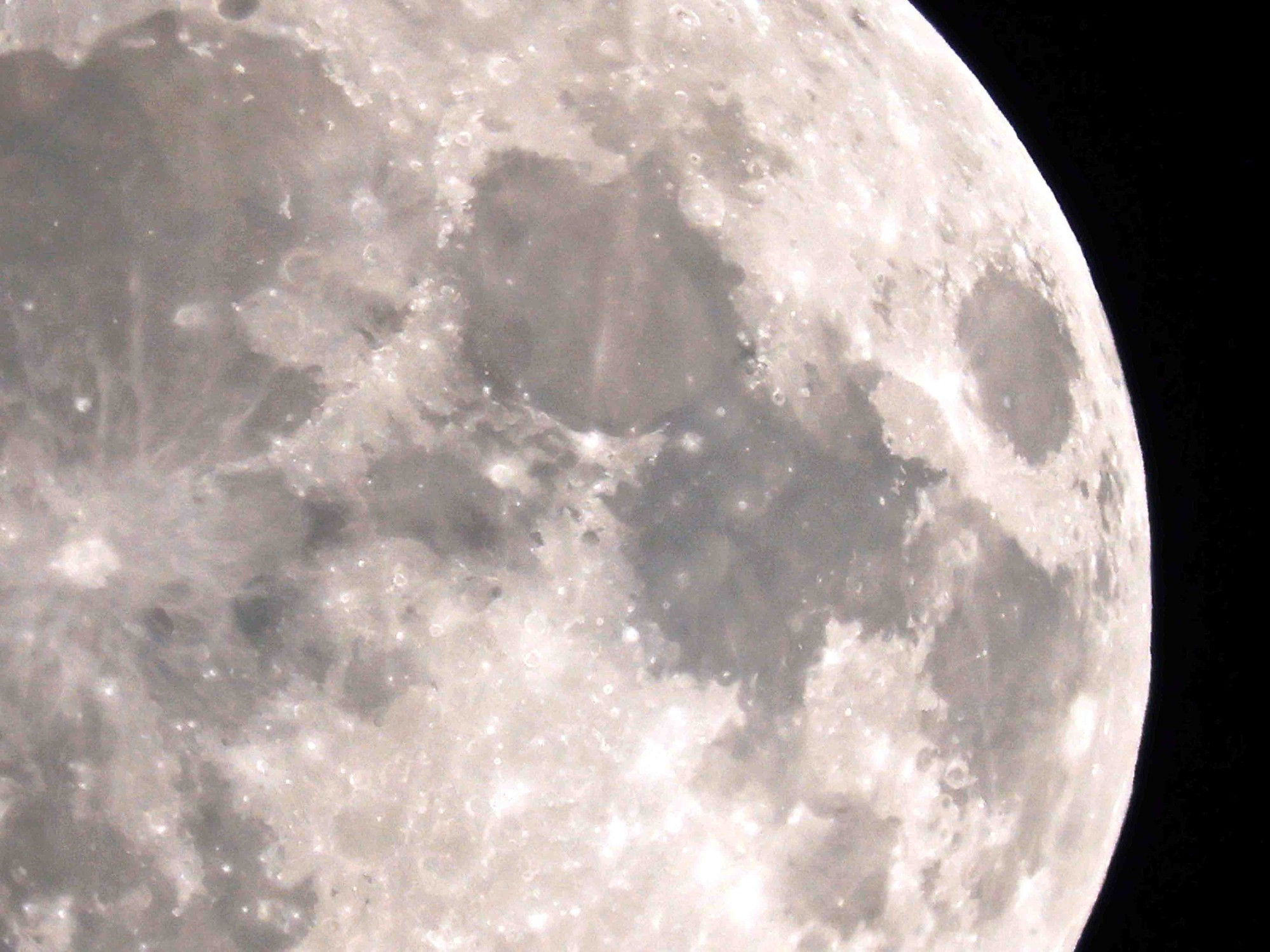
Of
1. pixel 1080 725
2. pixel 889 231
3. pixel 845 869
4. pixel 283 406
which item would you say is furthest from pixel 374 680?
pixel 1080 725

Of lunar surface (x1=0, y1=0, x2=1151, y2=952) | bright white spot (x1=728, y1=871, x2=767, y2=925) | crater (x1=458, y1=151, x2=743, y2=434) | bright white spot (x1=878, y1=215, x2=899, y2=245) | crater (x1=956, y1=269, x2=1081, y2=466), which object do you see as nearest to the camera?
lunar surface (x1=0, y1=0, x2=1151, y2=952)

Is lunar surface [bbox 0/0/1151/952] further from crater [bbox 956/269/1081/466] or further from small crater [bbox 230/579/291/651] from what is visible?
crater [bbox 956/269/1081/466]

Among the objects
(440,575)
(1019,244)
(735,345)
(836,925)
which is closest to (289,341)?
(440,575)

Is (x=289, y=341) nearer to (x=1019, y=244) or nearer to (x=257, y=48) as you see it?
(x=257, y=48)

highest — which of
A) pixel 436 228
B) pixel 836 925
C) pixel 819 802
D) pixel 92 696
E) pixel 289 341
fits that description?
pixel 436 228

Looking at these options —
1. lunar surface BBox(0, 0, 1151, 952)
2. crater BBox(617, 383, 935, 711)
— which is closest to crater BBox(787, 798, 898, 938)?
lunar surface BBox(0, 0, 1151, 952)

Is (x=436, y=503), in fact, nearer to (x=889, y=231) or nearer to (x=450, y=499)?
(x=450, y=499)

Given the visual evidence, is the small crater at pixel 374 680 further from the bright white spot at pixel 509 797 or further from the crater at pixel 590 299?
the crater at pixel 590 299
